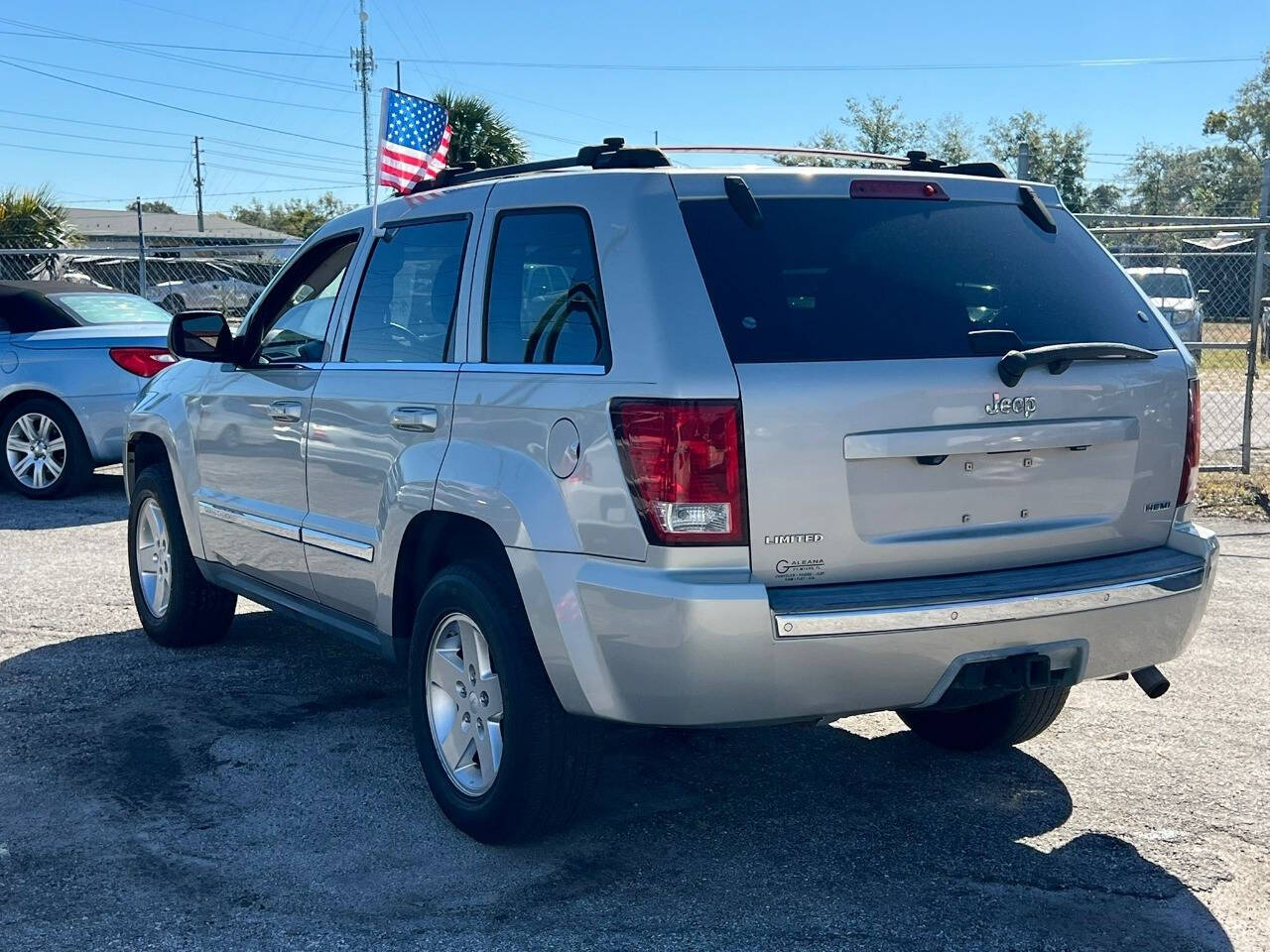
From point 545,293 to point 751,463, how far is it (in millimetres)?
961

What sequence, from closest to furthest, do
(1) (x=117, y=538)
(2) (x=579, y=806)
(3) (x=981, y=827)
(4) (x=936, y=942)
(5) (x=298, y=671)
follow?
1. (4) (x=936, y=942)
2. (2) (x=579, y=806)
3. (3) (x=981, y=827)
4. (5) (x=298, y=671)
5. (1) (x=117, y=538)

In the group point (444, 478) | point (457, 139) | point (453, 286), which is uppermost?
point (457, 139)

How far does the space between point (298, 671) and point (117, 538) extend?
3.87 m

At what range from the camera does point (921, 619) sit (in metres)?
3.58

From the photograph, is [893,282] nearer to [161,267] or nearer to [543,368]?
[543,368]

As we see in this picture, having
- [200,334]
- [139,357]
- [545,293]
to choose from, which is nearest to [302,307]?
[200,334]

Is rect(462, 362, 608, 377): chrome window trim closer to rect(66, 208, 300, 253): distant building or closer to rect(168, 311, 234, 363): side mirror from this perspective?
rect(168, 311, 234, 363): side mirror

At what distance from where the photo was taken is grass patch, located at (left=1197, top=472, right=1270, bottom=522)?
9.88 m

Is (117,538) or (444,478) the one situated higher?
(444,478)

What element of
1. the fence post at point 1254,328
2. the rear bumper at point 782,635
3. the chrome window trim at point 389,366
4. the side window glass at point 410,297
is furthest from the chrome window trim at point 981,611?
the fence post at point 1254,328

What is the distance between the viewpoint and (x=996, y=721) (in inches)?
190

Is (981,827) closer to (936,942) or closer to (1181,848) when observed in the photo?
(1181,848)

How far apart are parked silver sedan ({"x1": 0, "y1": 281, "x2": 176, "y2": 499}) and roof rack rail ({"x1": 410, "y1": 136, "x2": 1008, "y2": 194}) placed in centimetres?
633

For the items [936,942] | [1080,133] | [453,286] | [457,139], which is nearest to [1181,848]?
[936,942]
